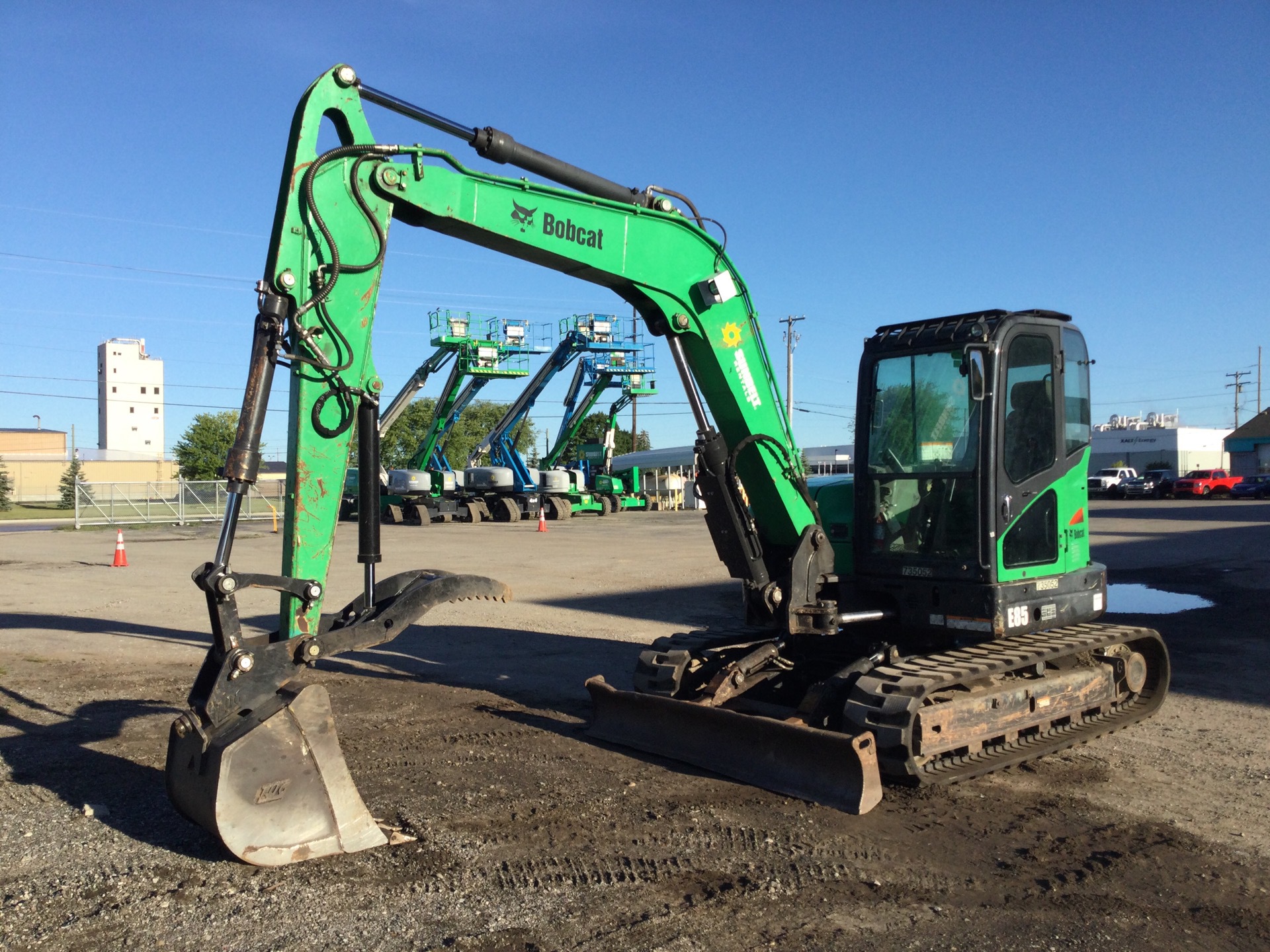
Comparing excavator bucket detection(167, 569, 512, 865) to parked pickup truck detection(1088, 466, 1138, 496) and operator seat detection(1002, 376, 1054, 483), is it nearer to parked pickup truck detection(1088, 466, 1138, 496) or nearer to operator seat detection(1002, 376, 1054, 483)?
operator seat detection(1002, 376, 1054, 483)

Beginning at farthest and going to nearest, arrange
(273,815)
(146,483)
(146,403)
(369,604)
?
(146,403), (146,483), (369,604), (273,815)

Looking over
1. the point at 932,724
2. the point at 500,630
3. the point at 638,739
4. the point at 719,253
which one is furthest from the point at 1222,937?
the point at 500,630

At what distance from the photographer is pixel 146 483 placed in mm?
37688

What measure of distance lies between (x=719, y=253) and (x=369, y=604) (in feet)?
10.9

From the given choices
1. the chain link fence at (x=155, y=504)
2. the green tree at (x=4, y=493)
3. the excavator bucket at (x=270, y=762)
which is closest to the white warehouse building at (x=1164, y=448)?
the chain link fence at (x=155, y=504)

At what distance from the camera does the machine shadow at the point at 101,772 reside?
5.25 m

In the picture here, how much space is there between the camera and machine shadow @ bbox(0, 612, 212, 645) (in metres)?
11.8

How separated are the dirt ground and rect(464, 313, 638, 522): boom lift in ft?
94.1

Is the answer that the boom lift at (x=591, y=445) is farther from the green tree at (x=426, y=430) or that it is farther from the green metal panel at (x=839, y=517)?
the green metal panel at (x=839, y=517)

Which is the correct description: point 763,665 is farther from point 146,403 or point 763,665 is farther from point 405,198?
point 146,403

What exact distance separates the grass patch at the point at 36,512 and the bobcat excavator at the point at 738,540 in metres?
45.9

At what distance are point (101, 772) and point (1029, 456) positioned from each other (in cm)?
637

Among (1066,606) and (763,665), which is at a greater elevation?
(1066,606)

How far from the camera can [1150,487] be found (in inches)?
2095
